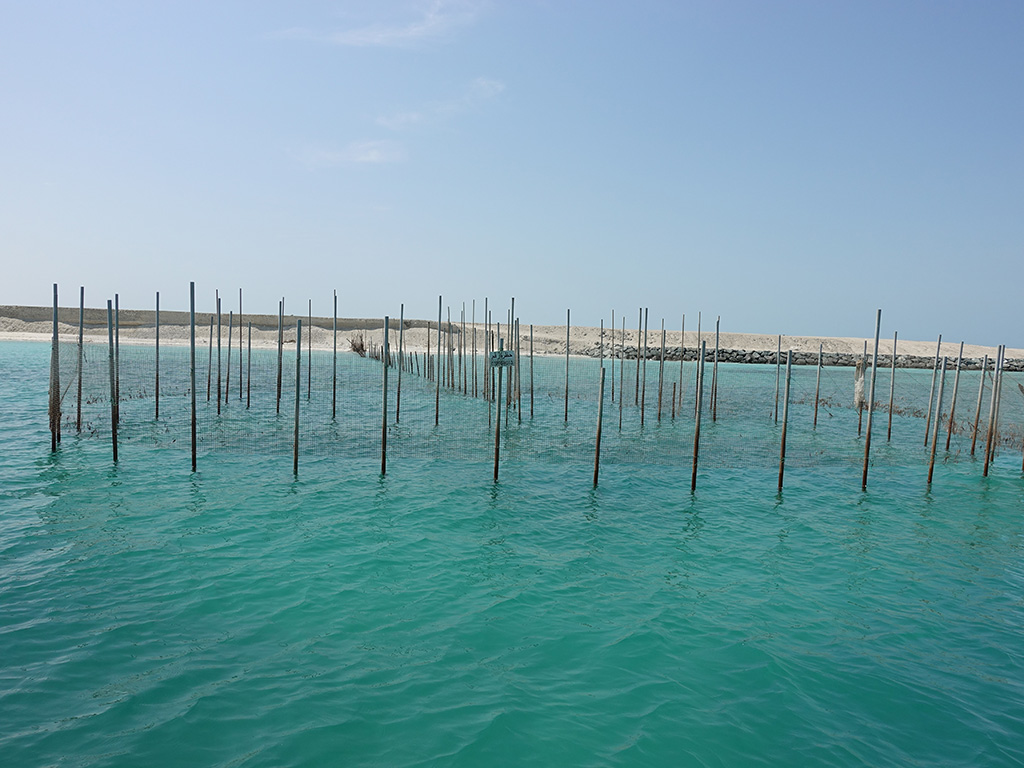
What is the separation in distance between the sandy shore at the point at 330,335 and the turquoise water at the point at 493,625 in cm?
4209

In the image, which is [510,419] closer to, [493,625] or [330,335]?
[493,625]

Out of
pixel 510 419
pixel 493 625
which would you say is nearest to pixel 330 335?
pixel 510 419

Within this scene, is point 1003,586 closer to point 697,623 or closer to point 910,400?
point 697,623

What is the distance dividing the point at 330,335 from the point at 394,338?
6.17 m

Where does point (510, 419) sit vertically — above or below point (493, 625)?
above

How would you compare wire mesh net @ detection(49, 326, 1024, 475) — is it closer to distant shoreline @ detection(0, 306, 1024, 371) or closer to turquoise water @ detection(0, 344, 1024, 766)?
turquoise water @ detection(0, 344, 1024, 766)

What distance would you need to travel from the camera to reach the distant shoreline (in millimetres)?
55750

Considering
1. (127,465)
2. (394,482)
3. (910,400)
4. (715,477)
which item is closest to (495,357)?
(394,482)

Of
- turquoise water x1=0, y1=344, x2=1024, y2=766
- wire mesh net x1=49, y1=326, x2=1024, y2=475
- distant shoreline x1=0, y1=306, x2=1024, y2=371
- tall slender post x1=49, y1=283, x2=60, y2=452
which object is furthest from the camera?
distant shoreline x1=0, y1=306, x2=1024, y2=371

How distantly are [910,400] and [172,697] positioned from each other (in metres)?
34.1

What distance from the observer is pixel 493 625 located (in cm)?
690

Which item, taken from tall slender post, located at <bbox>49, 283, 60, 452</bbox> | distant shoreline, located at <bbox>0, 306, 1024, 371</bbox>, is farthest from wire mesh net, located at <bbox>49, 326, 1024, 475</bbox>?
distant shoreline, located at <bbox>0, 306, 1024, 371</bbox>

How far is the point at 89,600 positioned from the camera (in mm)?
6969

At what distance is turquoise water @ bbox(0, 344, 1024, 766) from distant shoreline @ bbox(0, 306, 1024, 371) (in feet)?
131
